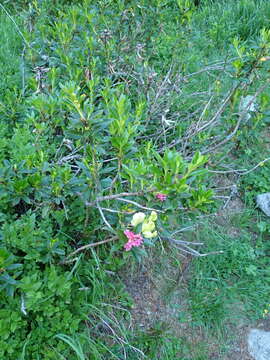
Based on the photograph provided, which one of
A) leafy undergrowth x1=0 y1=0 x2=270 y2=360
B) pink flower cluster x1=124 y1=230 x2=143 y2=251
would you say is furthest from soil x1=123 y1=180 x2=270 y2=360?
pink flower cluster x1=124 y1=230 x2=143 y2=251

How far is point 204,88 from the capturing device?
12.5ft

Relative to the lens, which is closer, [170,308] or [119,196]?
[119,196]

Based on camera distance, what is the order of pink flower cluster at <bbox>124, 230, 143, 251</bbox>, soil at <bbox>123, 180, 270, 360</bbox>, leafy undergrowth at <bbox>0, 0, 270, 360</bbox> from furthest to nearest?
soil at <bbox>123, 180, 270, 360</bbox> < leafy undergrowth at <bbox>0, 0, 270, 360</bbox> < pink flower cluster at <bbox>124, 230, 143, 251</bbox>

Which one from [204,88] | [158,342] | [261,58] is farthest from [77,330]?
[204,88]

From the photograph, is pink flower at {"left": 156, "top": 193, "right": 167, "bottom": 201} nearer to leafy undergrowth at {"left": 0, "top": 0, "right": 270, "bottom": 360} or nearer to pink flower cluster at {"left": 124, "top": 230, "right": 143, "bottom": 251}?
leafy undergrowth at {"left": 0, "top": 0, "right": 270, "bottom": 360}

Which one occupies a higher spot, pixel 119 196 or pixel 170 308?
pixel 119 196

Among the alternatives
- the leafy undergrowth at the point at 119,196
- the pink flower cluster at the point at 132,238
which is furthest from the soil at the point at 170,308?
the pink flower cluster at the point at 132,238

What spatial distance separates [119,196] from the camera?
199 centimetres

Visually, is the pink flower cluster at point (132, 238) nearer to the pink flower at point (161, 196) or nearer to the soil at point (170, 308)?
the pink flower at point (161, 196)

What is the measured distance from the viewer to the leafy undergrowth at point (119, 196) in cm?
204

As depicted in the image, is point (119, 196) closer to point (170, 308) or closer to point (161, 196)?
point (161, 196)

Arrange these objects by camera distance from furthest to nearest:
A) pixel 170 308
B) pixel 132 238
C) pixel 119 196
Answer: pixel 170 308
pixel 119 196
pixel 132 238

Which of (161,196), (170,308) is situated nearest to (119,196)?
(161,196)

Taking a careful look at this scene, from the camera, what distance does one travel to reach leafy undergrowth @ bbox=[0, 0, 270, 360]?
204 centimetres
